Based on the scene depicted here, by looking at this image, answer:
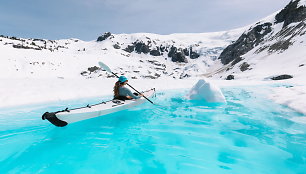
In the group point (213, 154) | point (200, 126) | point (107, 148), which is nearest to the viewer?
point (213, 154)

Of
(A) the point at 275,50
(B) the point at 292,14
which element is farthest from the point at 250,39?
(A) the point at 275,50

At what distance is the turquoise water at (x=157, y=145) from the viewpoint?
4.20 meters

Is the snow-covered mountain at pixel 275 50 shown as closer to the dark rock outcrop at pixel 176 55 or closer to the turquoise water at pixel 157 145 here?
the turquoise water at pixel 157 145

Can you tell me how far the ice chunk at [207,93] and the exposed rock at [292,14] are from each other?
328ft

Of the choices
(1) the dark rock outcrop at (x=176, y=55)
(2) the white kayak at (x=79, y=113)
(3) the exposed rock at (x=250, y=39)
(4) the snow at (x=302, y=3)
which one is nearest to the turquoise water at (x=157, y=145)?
(2) the white kayak at (x=79, y=113)

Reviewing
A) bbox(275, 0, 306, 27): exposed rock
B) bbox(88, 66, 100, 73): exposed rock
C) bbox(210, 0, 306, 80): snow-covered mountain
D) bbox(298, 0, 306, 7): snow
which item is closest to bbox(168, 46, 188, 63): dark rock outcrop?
bbox(210, 0, 306, 80): snow-covered mountain

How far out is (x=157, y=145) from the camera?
5.38 meters

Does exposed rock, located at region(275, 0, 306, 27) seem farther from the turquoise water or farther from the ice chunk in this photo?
the turquoise water

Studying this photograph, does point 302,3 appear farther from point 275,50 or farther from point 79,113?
point 79,113

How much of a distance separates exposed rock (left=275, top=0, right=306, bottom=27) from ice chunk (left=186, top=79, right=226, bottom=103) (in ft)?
328

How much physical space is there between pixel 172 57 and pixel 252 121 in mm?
187724

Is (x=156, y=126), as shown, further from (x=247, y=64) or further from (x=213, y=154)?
(x=247, y=64)

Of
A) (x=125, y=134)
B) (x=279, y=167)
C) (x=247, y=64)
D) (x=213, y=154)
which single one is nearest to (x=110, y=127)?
(x=125, y=134)

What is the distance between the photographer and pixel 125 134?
645cm
